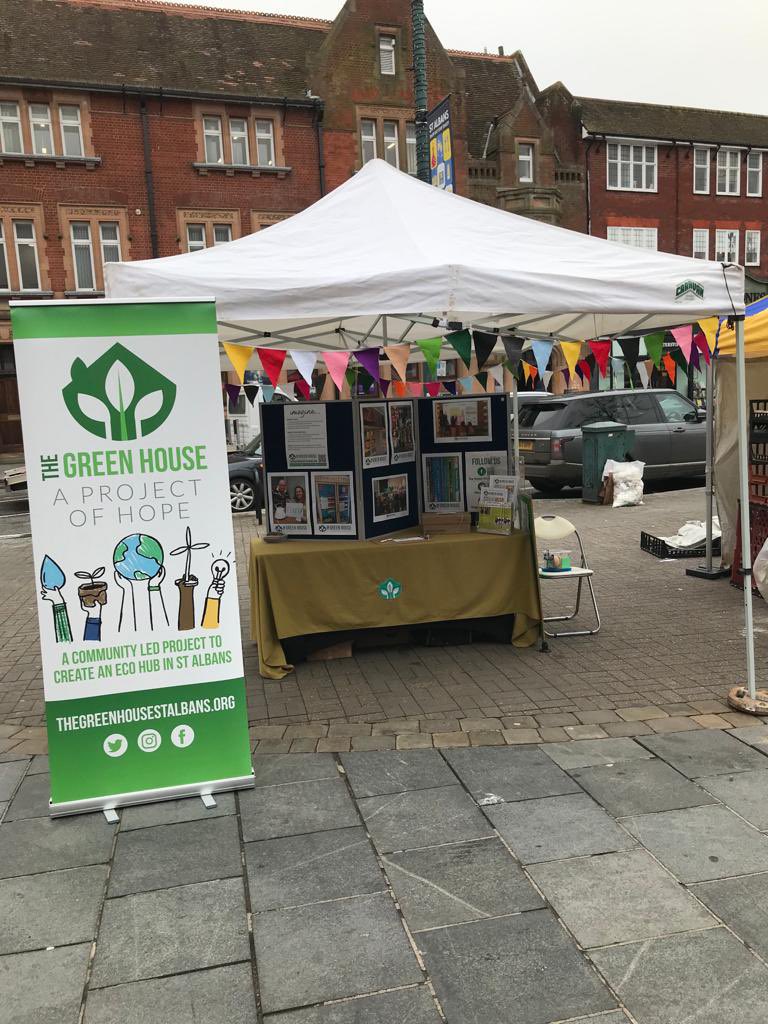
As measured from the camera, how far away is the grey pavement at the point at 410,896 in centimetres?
248

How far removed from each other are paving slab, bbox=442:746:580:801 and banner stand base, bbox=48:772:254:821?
3.49 ft

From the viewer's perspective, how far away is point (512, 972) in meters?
2.57

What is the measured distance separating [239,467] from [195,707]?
34.3ft

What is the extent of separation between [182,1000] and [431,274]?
11.2 ft

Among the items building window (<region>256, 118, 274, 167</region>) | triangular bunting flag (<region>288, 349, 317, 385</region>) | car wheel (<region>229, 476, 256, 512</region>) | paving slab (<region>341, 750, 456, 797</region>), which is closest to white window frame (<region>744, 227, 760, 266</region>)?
building window (<region>256, 118, 274, 167</region>)

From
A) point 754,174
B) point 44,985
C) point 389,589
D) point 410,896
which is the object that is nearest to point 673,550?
point 389,589

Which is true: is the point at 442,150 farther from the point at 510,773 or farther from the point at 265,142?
the point at 265,142

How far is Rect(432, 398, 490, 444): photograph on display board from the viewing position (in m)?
6.13

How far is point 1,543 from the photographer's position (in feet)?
38.8

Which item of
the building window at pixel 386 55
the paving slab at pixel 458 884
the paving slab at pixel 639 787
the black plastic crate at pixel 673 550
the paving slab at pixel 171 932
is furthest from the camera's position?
the building window at pixel 386 55

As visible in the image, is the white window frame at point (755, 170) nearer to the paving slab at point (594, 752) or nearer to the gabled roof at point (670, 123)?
the gabled roof at point (670, 123)

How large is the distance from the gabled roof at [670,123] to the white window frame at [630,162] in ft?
1.14

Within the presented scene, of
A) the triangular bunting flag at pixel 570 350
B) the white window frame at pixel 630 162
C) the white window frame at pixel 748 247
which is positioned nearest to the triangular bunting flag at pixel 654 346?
the triangular bunting flag at pixel 570 350

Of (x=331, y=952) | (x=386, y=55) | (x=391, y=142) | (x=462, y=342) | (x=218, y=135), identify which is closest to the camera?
(x=331, y=952)
